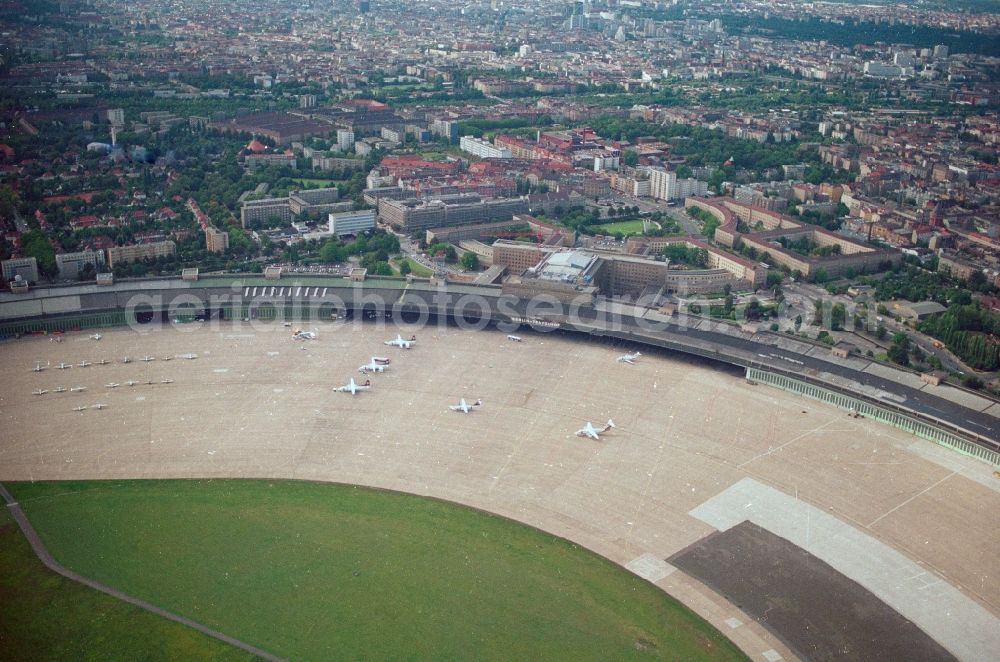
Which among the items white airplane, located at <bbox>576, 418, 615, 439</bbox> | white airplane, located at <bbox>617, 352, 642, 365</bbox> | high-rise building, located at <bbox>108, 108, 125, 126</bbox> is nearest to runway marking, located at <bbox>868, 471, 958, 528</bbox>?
white airplane, located at <bbox>576, 418, 615, 439</bbox>

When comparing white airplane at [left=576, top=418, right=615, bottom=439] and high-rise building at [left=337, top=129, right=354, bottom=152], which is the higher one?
high-rise building at [left=337, top=129, right=354, bottom=152]

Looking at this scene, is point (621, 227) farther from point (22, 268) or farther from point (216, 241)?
point (22, 268)

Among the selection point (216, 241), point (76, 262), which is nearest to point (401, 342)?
point (216, 241)

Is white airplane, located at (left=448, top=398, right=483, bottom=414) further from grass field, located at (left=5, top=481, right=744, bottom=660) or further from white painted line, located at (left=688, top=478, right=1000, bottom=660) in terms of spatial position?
white painted line, located at (left=688, top=478, right=1000, bottom=660)

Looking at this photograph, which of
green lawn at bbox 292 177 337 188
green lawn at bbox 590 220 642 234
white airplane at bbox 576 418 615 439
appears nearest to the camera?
white airplane at bbox 576 418 615 439

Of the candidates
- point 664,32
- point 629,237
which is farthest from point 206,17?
point 629,237

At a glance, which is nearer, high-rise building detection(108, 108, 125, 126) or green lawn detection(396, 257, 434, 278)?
green lawn detection(396, 257, 434, 278)

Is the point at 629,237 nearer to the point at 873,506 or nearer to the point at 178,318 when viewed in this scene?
the point at 178,318
